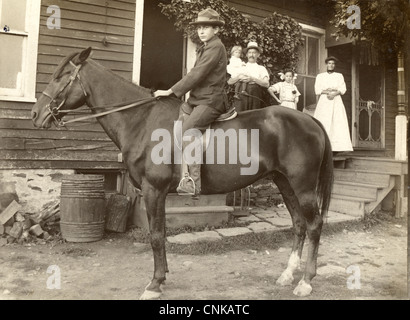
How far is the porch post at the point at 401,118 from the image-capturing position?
5.02 m

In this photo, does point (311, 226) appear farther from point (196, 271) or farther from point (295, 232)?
point (196, 271)

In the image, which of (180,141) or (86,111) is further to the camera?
(86,111)

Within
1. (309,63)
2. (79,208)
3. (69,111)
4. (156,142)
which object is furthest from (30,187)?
(309,63)

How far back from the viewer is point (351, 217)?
645 centimetres

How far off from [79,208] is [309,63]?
649cm

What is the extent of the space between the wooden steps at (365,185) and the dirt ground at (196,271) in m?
0.89

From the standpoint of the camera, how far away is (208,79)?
3.69m

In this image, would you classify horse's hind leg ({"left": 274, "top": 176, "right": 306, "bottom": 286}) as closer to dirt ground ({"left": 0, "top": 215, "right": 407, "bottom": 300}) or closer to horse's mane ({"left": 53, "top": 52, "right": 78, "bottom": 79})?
dirt ground ({"left": 0, "top": 215, "right": 407, "bottom": 300})

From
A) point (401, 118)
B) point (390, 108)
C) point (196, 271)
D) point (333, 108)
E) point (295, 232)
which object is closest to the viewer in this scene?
point (295, 232)

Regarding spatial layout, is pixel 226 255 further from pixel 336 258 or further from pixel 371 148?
pixel 371 148

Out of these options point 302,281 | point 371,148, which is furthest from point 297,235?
point 371,148

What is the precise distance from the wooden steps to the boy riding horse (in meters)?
4.18

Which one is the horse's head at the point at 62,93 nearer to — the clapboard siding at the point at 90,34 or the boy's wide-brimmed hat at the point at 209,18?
the boy's wide-brimmed hat at the point at 209,18

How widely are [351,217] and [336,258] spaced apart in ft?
5.95
